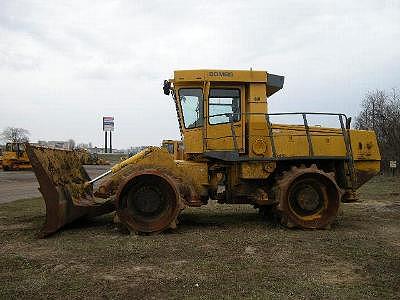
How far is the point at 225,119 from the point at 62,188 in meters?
3.53

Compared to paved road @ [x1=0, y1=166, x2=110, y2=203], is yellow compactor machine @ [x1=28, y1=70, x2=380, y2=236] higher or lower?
higher

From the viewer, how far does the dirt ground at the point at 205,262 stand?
5.37 meters

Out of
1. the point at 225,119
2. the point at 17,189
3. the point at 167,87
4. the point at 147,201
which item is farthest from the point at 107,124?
the point at 147,201

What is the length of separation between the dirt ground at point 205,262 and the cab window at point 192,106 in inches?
85.4

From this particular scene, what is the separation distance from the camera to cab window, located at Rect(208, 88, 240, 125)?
9758mm

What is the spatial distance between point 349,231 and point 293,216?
110 cm

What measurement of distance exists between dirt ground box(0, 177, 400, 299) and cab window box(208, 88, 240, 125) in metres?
2.24

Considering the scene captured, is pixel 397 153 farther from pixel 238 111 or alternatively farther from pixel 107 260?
pixel 107 260

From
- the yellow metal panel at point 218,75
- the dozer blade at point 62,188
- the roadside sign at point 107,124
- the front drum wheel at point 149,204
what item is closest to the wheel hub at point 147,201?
the front drum wheel at point 149,204

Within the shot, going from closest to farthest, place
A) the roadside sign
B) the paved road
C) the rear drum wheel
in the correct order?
Answer: the rear drum wheel, the paved road, the roadside sign

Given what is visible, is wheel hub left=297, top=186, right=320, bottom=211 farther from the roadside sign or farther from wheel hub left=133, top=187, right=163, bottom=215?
the roadside sign

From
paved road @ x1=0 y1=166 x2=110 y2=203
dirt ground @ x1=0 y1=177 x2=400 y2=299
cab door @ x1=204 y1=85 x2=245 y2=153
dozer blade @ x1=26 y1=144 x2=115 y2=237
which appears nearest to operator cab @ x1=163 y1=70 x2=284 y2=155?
cab door @ x1=204 y1=85 x2=245 y2=153

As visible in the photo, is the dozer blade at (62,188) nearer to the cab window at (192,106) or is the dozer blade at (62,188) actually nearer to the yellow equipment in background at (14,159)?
the cab window at (192,106)

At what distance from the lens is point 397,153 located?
123 feet
